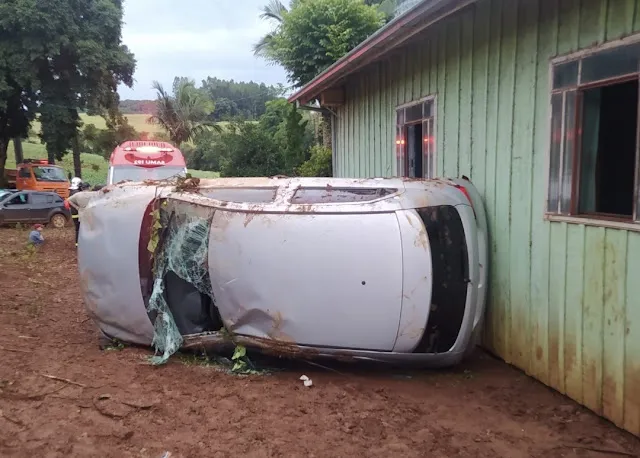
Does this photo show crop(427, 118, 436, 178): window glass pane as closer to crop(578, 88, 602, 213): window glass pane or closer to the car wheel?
crop(578, 88, 602, 213): window glass pane

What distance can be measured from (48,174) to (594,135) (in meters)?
22.8

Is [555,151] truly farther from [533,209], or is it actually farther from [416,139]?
[416,139]

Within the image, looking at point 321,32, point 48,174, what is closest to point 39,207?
point 48,174

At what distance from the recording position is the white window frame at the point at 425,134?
21.6 feet

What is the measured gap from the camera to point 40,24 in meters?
22.1

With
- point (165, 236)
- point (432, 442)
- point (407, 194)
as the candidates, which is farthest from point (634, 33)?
point (165, 236)

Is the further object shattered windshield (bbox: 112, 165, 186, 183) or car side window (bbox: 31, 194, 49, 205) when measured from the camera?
car side window (bbox: 31, 194, 49, 205)

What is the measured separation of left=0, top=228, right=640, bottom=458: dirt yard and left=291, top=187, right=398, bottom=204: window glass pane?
1.57 metres

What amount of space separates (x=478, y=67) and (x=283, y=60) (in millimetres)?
12273

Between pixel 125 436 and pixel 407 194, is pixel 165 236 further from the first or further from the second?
pixel 407 194

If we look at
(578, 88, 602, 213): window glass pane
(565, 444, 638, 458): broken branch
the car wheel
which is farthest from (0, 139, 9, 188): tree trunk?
(565, 444, 638, 458): broken branch

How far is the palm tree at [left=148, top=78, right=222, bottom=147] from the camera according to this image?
38.0 meters

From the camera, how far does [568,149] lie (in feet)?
13.7

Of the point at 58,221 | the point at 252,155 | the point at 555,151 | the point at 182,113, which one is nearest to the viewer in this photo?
the point at 555,151
